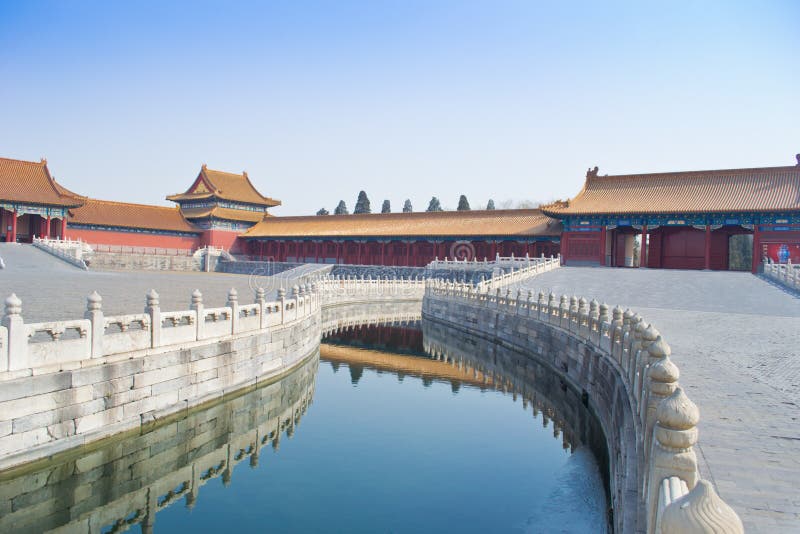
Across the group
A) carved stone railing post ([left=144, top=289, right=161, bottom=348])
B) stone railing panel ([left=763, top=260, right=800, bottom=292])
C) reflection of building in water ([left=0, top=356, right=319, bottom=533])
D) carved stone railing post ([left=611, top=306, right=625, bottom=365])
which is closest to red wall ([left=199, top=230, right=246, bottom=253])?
stone railing panel ([left=763, top=260, right=800, bottom=292])

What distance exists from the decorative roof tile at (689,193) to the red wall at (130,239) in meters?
32.7

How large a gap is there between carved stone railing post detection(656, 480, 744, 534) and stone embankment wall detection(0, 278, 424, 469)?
8666 mm

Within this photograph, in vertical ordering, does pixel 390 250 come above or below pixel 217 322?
above

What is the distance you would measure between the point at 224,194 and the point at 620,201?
3607 centimetres

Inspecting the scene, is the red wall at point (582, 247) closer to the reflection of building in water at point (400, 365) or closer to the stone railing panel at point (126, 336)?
the reflection of building in water at point (400, 365)

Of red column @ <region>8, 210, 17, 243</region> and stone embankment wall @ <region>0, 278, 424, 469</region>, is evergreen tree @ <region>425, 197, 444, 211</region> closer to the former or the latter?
red column @ <region>8, 210, 17, 243</region>

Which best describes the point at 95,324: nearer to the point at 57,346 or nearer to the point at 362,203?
the point at 57,346

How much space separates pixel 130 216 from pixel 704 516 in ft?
186

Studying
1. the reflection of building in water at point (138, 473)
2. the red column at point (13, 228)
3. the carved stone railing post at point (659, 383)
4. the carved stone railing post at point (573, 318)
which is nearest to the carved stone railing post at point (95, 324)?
the reflection of building in water at point (138, 473)


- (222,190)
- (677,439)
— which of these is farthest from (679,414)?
(222,190)

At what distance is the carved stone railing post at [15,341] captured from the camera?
8.51 metres

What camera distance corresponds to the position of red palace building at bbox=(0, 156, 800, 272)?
36531mm

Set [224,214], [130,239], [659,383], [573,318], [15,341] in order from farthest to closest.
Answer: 1. [224,214]
2. [130,239]
3. [573,318]
4. [15,341]
5. [659,383]

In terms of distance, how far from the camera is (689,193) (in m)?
38.7
